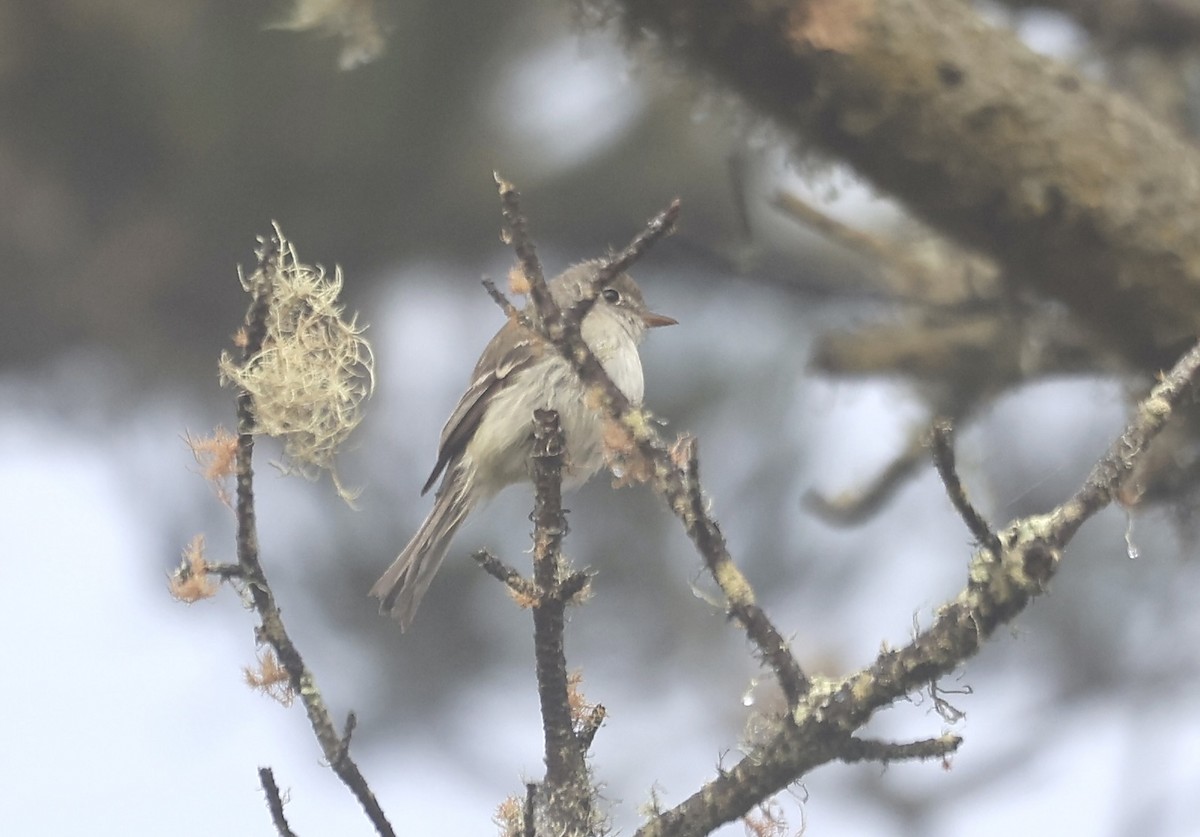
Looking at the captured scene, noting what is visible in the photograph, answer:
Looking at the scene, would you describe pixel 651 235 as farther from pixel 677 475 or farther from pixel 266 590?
pixel 266 590

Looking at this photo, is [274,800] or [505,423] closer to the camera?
[274,800]

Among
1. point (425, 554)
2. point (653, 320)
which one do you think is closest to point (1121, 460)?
point (425, 554)

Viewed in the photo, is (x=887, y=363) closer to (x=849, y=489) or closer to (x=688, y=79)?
(x=849, y=489)

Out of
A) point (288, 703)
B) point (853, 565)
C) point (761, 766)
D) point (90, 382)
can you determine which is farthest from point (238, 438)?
point (853, 565)

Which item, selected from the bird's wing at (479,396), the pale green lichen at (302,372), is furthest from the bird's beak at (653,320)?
the pale green lichen at (302,372)

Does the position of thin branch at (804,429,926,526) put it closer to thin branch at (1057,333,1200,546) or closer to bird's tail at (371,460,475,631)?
bird's tail at (371,460,475,631)

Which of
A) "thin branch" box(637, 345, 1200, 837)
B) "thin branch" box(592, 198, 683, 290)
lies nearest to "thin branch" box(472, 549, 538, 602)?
"thin branch" box(637, 345, 1200, 837)
